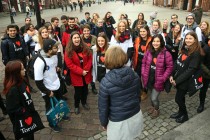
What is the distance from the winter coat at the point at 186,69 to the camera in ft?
12.7

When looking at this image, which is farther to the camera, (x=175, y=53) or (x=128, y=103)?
(x=175, y=53)

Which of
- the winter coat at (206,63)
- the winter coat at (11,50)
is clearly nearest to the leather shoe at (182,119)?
the winter coat at (206,63)

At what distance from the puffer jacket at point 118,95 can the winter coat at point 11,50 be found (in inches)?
145

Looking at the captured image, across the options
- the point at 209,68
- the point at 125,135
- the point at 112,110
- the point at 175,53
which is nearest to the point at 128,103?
the point at 112,110

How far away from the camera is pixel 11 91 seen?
3055 mm

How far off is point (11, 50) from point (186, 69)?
4.37 metres

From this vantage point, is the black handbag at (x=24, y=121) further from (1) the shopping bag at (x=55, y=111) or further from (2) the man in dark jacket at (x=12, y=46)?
(2) the man in dark jacket at (x=12, y=46)

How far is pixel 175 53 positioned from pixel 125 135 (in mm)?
4053

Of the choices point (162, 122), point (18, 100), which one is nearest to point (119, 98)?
point (18, 100)

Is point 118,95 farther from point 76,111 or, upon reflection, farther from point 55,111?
point 76,111

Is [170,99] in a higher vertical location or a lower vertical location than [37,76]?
lower

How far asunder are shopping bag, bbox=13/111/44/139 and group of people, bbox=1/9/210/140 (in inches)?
6.8

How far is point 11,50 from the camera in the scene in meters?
5.52

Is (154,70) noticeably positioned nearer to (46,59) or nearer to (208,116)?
(208,116)
